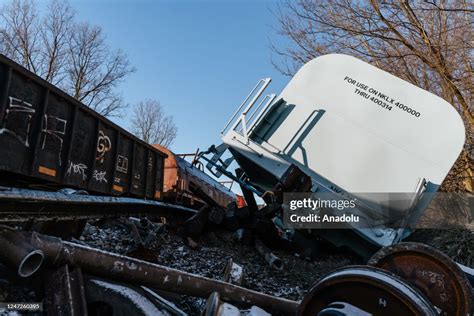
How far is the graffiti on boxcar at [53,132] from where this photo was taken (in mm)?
5074

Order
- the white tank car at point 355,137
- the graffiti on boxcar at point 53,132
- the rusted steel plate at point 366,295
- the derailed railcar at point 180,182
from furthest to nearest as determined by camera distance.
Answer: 1. the derailed railcar at point 180,182
2. the white tank car at point 355,137
3. the graffiti on boxcar at point 53,132
4. the rusted steel plate at point 366,295

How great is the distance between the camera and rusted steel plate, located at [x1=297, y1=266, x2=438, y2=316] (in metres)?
1.97

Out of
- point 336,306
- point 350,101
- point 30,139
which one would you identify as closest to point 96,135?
point 30,139

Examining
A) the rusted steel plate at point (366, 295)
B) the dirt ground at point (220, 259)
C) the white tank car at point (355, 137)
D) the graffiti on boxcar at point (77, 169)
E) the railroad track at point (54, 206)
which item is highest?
the white tank car at point (355, 137)

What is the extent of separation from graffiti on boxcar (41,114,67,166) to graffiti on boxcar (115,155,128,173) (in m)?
1.75

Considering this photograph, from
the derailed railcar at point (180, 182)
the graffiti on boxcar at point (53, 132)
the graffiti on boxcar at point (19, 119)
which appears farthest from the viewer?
the derailed railcar at point (180, 182)

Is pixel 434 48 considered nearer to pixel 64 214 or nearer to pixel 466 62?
pixel 466 62

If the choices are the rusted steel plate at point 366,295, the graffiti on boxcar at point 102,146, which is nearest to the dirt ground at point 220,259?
the graffiti on boxcar at point 102,146

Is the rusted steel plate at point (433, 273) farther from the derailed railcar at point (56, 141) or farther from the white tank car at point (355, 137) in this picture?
the derailed railcar at point (56, 141)

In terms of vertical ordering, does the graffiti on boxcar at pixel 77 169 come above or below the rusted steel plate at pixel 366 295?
above

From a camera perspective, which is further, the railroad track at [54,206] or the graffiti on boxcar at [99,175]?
the graffiti on boxcar at [99,175]

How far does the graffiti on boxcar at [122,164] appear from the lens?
23.6 feet

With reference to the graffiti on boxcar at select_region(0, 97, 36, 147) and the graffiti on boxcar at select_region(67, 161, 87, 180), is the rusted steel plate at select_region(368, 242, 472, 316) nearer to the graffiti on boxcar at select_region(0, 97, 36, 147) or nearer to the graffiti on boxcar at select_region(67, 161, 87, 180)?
the graffiti on boxcar at select_region(0, 97, 36, 147)

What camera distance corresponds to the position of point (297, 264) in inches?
239
